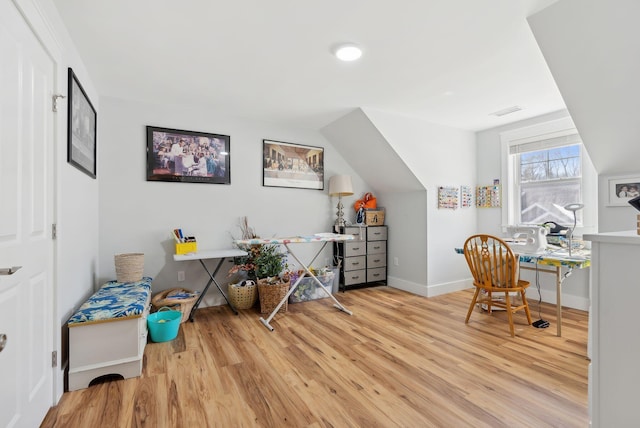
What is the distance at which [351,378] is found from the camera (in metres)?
1.98

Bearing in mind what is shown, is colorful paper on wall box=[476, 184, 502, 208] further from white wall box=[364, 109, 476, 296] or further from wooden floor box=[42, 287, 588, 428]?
wooden floor box=[42, 287, 588, 428]

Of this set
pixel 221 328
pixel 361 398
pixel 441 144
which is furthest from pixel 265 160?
pixel 361 398

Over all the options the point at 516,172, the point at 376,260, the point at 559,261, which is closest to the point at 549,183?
the point at 516,172

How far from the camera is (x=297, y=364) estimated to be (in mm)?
2172

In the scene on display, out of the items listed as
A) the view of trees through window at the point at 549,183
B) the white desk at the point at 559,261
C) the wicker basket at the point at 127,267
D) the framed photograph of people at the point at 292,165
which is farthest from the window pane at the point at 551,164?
the wicker basket at the point at 127,267

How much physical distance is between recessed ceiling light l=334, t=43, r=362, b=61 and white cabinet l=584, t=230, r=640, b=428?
1.82 meters

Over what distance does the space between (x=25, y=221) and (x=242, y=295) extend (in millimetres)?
2245

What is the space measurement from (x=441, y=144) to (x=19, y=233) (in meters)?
4.16

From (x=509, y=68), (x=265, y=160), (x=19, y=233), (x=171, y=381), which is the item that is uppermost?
(x=509, y=68)

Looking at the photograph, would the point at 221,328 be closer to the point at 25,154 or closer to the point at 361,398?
the point at 361,398

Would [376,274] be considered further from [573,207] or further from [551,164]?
[551,164]

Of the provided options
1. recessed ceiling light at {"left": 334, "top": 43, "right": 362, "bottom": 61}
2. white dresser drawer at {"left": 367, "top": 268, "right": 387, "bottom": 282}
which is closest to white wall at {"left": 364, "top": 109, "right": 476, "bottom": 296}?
white dresser drawer at {"left": 367, "top": 268, "right": 387, "bottom": 282}

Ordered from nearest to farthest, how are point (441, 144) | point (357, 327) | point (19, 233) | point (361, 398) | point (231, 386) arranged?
1. point (19, 233)
2. point (361, 398)
3. point (231, 386)
4. point (357, 327)
5. point (441, 144)

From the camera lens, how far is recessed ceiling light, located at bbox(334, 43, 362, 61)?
2.19m
